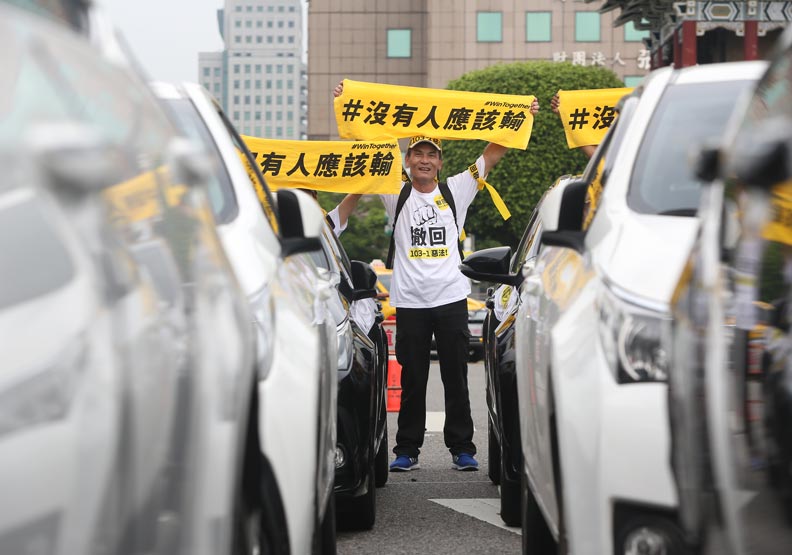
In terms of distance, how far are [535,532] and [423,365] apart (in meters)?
3.79

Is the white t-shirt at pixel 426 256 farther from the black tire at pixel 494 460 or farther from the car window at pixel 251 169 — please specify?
the car window at pixel 251 169

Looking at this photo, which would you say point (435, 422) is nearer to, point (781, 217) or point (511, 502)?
point (511, 502)

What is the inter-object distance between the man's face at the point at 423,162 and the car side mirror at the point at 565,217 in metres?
4.39

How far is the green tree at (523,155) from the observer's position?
5212 cm

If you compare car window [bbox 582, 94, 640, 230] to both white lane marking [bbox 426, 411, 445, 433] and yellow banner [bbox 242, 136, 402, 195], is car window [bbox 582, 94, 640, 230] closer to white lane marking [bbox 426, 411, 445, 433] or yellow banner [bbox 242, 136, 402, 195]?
yellow banner [bbox 242, 136, 402, 195]

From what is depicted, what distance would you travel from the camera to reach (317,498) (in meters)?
3.66

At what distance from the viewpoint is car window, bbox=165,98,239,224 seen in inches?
150

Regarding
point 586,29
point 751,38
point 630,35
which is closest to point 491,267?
point 751,38

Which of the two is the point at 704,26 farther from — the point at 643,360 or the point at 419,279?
the point at 643,360

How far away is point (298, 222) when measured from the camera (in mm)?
4227

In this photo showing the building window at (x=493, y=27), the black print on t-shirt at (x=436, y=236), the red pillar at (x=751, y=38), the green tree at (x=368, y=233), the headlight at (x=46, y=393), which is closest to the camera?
the headlight at (x=46, y=393)

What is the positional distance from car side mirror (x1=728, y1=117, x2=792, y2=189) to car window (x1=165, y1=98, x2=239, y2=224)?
1630mm

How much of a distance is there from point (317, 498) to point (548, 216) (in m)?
1.06

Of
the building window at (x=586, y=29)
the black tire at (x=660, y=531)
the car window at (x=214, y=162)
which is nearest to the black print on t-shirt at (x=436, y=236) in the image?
the car window at (x=214, y=162)
